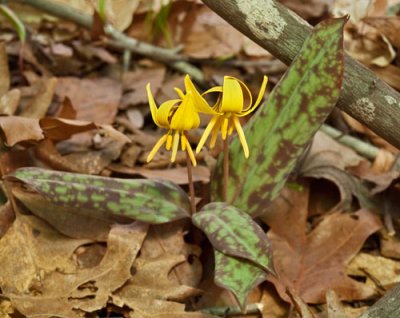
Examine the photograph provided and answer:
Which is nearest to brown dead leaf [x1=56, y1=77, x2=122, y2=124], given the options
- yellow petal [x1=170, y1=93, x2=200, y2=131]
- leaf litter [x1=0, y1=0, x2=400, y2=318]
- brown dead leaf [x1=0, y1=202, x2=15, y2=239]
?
leaf litter [x1=0, y1=0, x2=400, y2=318]

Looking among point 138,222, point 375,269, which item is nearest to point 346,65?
point 375,269

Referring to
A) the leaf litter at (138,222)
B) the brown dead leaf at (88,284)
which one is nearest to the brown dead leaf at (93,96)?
the leaf litter at (138,222)

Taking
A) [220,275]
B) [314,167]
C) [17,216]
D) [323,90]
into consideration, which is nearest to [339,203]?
[314,167]

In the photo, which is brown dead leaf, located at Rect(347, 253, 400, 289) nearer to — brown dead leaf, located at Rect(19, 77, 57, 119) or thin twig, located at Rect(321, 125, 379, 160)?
thin twig, located at Rect(321, 125, 379, 160)

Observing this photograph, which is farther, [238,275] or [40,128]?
[40,128]

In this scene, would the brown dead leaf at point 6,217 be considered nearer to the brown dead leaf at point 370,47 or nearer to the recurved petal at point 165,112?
the recurved petal at point 165,112

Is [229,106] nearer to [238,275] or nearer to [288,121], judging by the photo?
[288,121]
